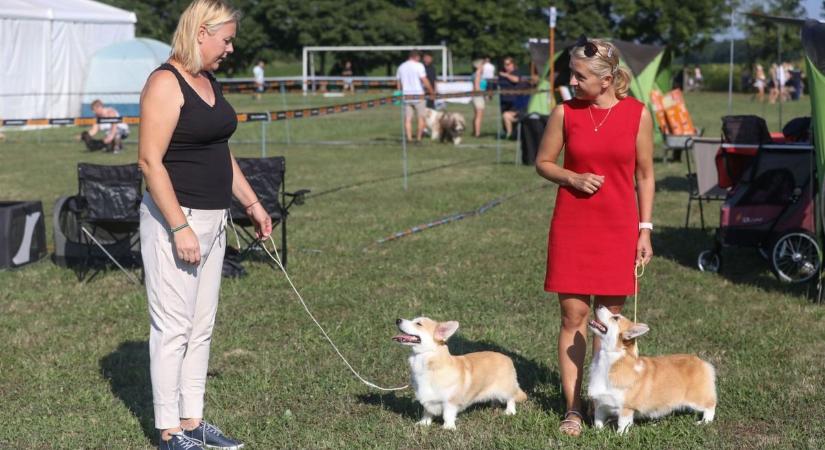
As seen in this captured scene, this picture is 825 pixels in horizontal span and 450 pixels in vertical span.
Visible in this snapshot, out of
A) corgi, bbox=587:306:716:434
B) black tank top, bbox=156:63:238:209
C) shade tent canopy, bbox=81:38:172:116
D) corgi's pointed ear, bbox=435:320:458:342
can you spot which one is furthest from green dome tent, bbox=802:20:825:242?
shade tent canopy, bbox=81:38:172:116

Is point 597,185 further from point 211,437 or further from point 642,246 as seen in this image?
point 211,437

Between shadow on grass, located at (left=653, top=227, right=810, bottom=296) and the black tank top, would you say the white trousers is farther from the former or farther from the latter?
shadow on grass, located at (left=653, top=227, right=810, bottom=296)

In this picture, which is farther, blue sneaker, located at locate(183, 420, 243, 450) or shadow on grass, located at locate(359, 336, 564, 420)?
shadow on grass, located at locate(359, 336, 564, 420)

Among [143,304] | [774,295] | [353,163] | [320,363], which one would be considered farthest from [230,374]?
[353,163]

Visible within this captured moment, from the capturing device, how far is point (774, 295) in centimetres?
760

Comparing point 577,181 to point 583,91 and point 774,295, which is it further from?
point 774,295

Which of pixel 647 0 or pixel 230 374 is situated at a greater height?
pixel 647 0

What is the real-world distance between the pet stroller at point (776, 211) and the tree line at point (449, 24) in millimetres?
52808

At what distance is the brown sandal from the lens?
15.4 ft

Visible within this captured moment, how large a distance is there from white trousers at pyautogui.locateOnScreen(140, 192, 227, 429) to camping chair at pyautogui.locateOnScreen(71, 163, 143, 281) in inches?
164

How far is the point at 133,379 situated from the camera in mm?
5727

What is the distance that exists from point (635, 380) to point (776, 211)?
419 cm

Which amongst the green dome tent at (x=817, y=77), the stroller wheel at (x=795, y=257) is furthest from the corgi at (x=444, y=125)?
the green dome tent at (x=817, y=77)

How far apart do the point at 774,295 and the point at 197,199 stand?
4971 millimetres
